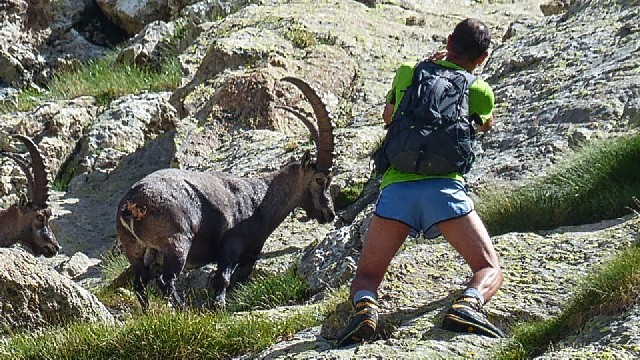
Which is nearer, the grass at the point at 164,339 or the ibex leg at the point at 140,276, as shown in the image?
the grass at the point at 164,339

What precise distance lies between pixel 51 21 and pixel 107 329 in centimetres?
1355

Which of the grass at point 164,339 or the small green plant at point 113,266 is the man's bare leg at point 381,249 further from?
the small green plant at point 113,266

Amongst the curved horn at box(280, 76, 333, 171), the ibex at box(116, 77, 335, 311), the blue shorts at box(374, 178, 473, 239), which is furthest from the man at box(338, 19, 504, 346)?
the curved horn at box(280, 76, 333, 171)

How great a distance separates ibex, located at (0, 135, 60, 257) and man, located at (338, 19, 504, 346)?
24.8ft

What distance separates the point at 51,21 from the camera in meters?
19.1

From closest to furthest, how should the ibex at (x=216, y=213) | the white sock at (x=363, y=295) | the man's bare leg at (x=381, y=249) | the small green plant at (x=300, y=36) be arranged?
the white sock at (x=363, y=295) → the man's bare leg at (x=381, y=249) → the ibex at (x=216, y=213) → the small green plant at (x=300, y=36)

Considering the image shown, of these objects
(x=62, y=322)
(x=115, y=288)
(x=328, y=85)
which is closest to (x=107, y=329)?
(x=62, y=322)

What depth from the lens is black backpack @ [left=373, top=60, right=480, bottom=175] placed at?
595 cm

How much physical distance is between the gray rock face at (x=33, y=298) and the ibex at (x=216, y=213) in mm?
1350

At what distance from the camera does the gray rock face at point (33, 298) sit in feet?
23.8

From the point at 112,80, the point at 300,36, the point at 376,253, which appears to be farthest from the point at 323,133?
the point at 112,80

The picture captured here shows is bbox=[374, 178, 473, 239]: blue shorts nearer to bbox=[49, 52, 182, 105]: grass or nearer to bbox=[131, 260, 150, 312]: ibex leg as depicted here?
bbox=[131, 260, 150, 312]: ibex leg

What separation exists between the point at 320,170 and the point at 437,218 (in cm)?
543

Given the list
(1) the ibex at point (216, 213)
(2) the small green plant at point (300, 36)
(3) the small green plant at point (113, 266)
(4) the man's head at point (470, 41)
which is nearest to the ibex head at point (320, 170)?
(1) the ibex at point (216, 213)
